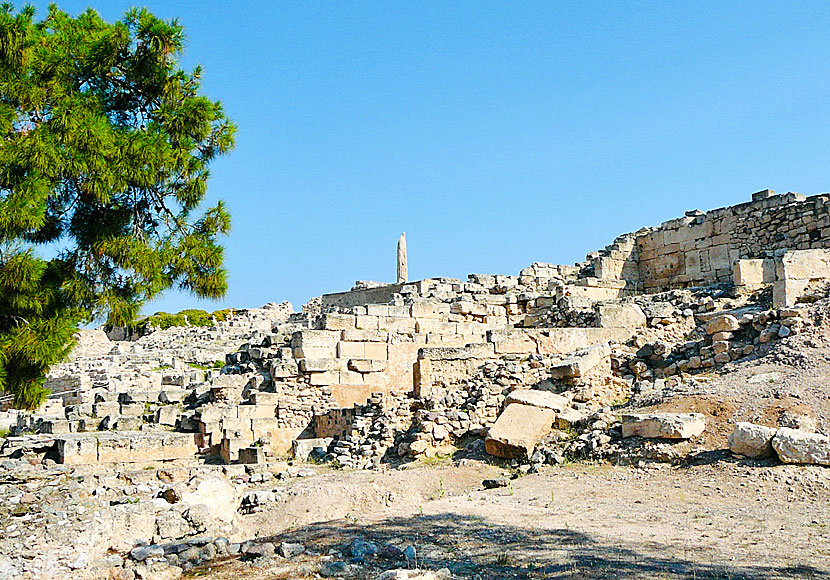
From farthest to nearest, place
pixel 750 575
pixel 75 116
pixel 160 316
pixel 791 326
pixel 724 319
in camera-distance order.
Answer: pixel 160 316
pixel 724 319
pixel 791 326
pixel 75 116
pixel 750 575

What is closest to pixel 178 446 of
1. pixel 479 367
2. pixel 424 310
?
pixel 479 367

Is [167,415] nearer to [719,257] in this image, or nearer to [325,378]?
[325,378]

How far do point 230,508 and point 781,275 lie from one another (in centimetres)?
1031

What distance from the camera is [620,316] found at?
600 inches

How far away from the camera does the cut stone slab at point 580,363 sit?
478 inches

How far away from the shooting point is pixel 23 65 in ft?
30.1

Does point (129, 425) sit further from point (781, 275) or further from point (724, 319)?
point (781, 275)

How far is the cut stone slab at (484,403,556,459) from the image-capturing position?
1055cm

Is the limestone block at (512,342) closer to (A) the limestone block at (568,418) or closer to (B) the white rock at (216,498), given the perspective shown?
(A) the limestone block at (568,418)

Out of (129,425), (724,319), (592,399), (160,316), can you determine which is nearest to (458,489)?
(592,399)

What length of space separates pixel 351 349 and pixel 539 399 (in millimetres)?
5264

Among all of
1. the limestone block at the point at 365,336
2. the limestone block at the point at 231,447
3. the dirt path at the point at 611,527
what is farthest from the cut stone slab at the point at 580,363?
the limestone block at the point at 231,447

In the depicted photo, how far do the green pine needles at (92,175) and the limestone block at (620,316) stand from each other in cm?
788

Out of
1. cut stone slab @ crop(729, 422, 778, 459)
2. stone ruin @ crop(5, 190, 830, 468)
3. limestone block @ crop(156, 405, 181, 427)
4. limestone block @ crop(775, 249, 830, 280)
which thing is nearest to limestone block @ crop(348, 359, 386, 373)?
stone ruin @ crop(5, 190, 830, 468)
